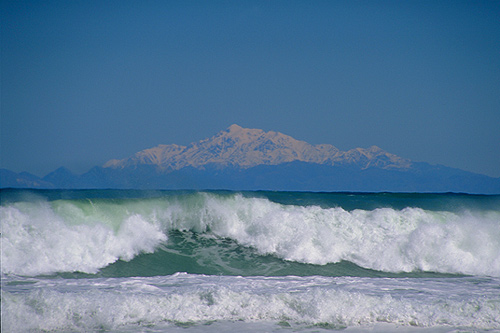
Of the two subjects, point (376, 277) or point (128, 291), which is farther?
point (376, 277)

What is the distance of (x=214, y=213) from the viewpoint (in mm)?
13695

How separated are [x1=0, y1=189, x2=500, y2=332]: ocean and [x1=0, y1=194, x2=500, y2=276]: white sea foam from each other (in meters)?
0.04

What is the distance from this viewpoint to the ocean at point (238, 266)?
650cm

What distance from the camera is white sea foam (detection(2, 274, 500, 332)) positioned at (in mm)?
6207

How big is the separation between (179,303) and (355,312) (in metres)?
2.64

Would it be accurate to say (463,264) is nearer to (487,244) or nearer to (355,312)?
(487,244)

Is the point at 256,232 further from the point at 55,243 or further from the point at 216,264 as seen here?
the point at 55,243

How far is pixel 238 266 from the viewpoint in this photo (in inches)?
431

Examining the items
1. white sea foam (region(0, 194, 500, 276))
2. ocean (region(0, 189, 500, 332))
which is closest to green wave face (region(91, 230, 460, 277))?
ocean (region(0, 189, 500, 332))

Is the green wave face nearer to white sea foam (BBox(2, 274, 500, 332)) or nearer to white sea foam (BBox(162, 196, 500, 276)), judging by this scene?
white sea foam (BBox(162, 196, 500, 276))

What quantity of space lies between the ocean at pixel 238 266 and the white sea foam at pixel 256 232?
0.04 meters

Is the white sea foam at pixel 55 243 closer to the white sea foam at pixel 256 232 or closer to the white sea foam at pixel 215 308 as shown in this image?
the white sea foam at pixel 256 232

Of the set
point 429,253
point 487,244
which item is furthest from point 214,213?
point 487,244

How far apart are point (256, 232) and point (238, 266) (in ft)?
6.42
